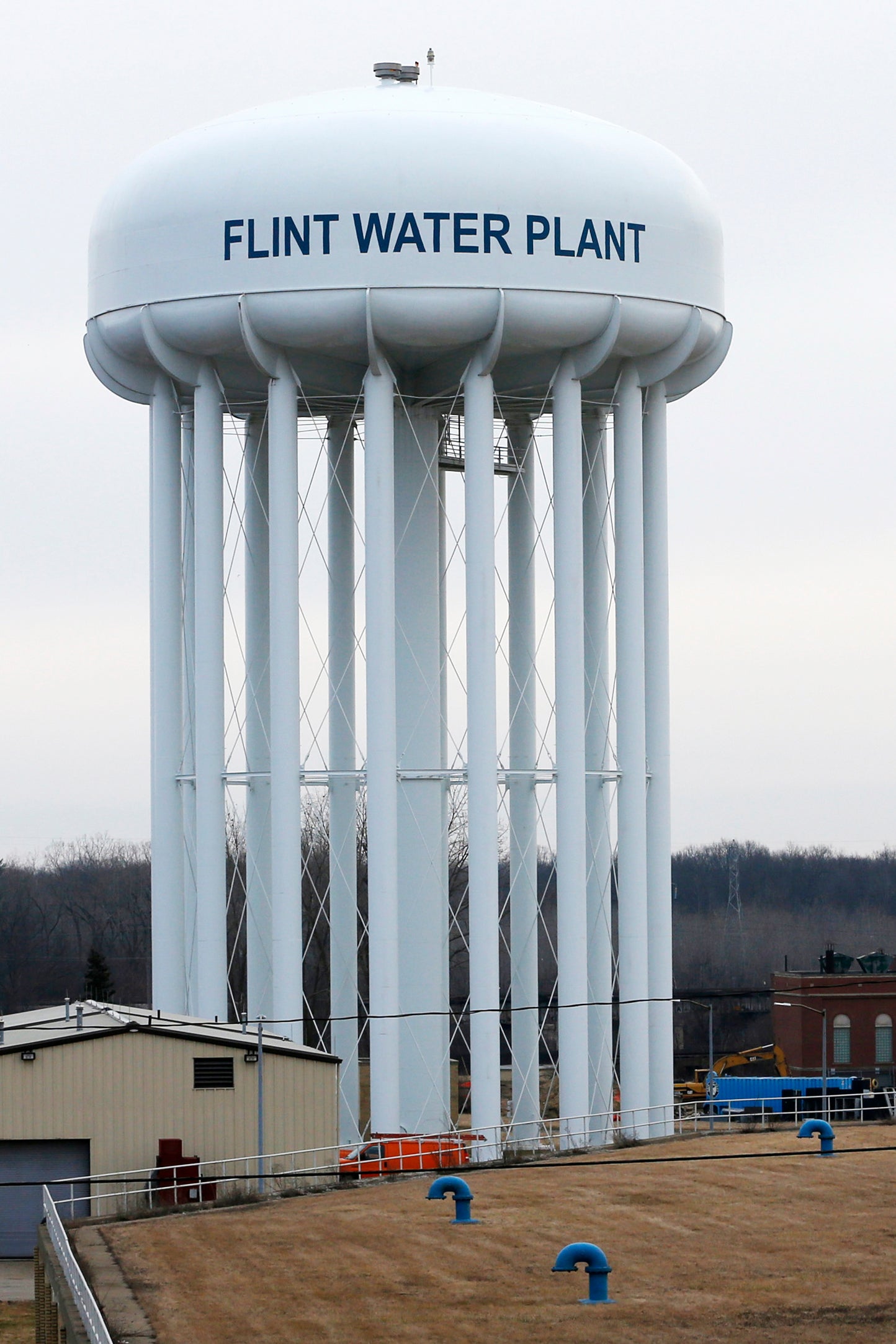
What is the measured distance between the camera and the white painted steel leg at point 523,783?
35844 mm

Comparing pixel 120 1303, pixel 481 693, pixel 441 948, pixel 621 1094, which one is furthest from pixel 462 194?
pixel 120 1303

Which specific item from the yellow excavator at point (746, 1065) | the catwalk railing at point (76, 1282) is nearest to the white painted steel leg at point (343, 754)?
the catwalk railing at point (76, 1282)

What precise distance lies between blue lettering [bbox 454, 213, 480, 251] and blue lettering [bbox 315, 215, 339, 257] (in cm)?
170

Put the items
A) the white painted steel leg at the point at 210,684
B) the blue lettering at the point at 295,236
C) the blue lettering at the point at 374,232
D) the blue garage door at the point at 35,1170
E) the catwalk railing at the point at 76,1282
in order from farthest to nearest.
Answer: the white painted steel leg at the point at 210,684
the blue garage door at the point at 35,1170
the blue lettering at the point at 295,236
the blue lettering at the point at 374,232
the catwalk railing at the point at 76,1282

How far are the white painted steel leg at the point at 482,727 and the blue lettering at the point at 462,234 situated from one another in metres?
1.71

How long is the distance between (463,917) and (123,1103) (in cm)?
4906

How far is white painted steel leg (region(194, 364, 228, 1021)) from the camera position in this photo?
3428 cm

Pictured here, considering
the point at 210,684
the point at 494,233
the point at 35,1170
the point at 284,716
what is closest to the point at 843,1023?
the point at 210,684

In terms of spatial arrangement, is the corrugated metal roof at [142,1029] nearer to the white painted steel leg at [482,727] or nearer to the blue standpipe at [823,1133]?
the white painted steel leg at [482,727]

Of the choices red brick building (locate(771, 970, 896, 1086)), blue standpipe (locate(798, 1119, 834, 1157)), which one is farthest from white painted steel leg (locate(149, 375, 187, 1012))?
red brick building (locate(771, 970, 896, 1086))

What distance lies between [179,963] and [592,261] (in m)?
12.6

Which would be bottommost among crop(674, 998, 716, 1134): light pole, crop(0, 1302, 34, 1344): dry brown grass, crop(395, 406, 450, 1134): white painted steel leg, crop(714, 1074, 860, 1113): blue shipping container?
crop(714, 1074, 860, 1113): blue shipping container

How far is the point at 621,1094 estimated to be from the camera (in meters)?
34.9

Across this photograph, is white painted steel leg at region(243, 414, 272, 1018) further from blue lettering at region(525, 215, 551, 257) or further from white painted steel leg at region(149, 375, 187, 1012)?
blue lettering at region(525, 215, 551, 257)
